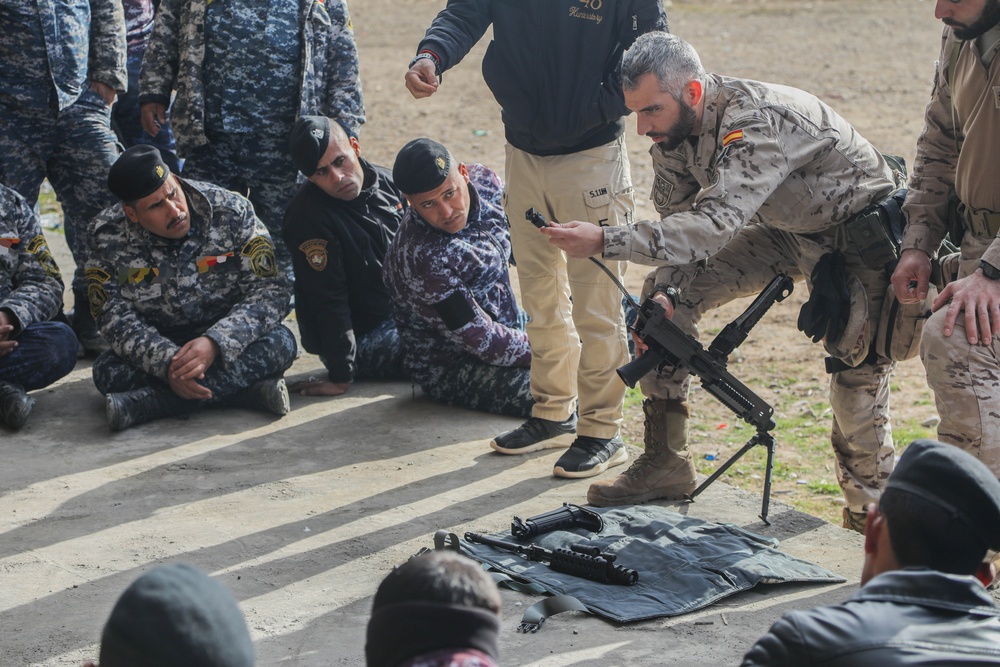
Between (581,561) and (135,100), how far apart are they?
14.9 ft

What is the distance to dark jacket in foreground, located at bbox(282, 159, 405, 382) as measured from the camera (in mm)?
5910

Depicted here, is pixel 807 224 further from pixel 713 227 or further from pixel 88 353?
pixel 88 353

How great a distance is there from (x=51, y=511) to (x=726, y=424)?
10.9ft

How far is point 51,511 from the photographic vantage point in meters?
4.73

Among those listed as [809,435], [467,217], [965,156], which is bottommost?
[809,435]

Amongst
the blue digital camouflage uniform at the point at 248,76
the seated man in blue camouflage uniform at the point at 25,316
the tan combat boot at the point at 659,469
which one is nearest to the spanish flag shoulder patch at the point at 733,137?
the tan combat boot at the point at 659,469

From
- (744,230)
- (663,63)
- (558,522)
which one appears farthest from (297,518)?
(663,63)

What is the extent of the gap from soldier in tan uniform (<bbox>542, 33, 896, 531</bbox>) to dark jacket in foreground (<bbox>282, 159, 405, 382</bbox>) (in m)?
1.82

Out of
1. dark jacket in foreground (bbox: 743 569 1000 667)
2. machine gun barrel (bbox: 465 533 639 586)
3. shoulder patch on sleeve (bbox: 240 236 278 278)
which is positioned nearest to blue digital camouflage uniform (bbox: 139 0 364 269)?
shoulder patch on sleeve (bbox: 240 236 278 278)

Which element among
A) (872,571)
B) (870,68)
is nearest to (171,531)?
(872,571)

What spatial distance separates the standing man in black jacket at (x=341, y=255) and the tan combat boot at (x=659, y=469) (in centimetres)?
180

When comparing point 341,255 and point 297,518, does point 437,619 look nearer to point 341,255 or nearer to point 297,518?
point 297,518

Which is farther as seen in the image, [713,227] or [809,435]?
[809,435]

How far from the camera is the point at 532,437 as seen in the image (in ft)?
17.3
